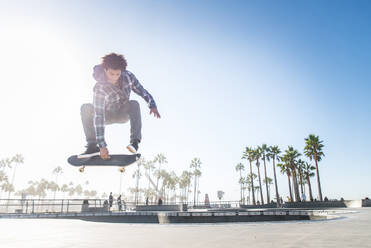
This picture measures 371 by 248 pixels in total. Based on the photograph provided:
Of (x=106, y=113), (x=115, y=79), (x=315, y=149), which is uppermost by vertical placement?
(x=315, y=149)

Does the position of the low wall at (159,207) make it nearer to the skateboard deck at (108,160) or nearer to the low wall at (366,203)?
the low wall at (366,203)

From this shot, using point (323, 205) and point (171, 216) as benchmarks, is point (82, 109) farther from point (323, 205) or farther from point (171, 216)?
point (323, 205)

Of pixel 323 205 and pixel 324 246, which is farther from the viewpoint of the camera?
pixel 323 205

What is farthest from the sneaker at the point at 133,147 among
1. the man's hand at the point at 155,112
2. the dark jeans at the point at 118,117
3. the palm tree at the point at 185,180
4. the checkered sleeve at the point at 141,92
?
the palm tree at the point at 185,180

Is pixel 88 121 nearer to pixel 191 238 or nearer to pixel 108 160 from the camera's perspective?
pixel 108 160

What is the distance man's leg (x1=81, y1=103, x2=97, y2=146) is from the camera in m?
7.16

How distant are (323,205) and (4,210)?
37.5 metres

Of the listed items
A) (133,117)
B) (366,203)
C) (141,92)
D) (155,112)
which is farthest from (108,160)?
(366,203)

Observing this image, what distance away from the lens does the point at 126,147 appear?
6875 millimetres

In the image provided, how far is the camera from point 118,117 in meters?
7.27

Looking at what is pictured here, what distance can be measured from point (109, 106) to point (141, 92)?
116 cm

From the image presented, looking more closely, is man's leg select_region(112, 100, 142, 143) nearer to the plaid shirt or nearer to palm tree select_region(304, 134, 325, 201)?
the plaid shirt

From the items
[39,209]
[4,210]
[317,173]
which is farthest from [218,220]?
[317,173]

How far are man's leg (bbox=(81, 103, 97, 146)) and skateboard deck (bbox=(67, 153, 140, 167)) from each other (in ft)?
1.75
